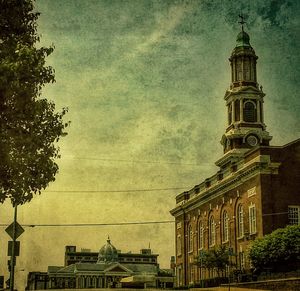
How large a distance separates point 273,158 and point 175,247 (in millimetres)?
32107

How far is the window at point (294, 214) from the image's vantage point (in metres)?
50.5

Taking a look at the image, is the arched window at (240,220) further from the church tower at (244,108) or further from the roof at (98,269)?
the roof at (98,269)

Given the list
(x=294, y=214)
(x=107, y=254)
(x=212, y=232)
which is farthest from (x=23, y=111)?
(x=107, y=254)

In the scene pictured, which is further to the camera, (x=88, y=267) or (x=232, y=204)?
(x=88, y=267)

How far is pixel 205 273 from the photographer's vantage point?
6644 centimetres

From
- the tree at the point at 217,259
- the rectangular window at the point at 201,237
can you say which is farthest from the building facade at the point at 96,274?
the tree at the point at 217,259

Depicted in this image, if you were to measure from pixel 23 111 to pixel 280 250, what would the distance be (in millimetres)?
29590

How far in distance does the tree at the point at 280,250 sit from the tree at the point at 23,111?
90.7 feet

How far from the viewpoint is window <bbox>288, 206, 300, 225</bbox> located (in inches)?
1989

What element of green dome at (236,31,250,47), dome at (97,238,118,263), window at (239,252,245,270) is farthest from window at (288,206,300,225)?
dome at (97,238,118,263)

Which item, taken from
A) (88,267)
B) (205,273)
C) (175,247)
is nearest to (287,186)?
(205,273)

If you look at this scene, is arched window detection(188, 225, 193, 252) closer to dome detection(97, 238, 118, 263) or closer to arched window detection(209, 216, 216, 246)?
arched window detection(209, 216, 216, 246)

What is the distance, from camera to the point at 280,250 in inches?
1720

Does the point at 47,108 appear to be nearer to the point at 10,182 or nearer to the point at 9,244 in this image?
the point at 10,182
